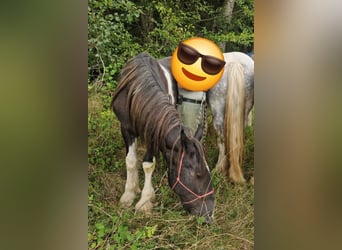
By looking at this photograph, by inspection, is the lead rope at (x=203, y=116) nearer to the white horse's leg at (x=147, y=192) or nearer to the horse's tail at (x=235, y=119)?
the horse's tail at (x=235, y=119)

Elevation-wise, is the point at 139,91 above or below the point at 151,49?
below

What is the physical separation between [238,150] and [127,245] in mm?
804

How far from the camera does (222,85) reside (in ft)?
6.88

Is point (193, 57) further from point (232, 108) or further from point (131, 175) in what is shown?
point (131, 175)

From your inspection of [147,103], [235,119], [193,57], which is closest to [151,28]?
[193,57]

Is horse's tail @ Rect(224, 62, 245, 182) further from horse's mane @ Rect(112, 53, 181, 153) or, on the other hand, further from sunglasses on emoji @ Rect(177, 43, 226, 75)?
horse's mane @ Rect(112, 53, 181, 153)

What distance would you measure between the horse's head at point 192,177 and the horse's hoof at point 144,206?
0.15m

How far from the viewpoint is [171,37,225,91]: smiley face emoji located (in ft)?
6.60

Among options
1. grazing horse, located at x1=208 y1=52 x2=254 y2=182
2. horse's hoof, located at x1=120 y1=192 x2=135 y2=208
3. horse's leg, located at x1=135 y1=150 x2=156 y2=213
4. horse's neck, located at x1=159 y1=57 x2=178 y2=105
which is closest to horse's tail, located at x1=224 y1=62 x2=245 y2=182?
grazing horse, located at x1=208 y1=52 x2=254 y2=182

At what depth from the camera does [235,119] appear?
Answer: 212cm

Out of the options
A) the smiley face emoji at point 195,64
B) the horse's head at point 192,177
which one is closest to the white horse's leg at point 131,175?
the horse's head at point 192,177

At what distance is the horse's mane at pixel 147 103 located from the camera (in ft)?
6.59
